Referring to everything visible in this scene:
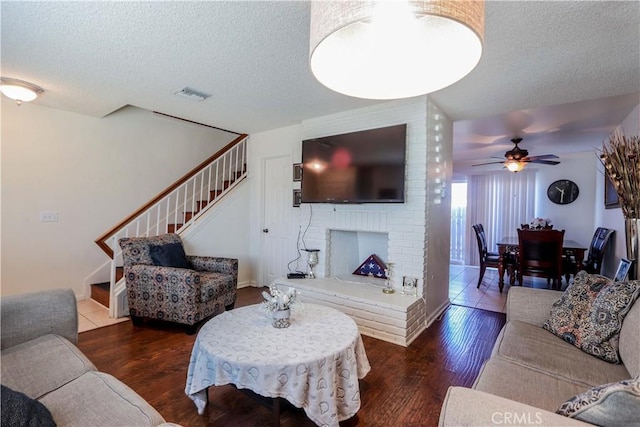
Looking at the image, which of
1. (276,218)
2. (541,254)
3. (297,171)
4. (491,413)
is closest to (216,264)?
(276,218)

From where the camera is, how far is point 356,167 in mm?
3277

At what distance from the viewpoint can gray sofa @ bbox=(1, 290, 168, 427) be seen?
43.5 inches

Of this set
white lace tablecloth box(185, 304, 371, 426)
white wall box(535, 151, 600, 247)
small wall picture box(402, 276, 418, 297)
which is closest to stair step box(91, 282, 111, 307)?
white lace tablecloth box(185, 304, 371, 426)

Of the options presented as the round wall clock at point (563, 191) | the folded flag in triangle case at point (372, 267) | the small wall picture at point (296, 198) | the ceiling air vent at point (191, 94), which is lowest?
the folded flag in triangle case at point (372, 267)

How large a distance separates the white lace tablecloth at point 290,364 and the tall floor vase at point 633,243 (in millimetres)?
1925

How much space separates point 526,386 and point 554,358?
1.35 ft

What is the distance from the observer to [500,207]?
650 centimetres

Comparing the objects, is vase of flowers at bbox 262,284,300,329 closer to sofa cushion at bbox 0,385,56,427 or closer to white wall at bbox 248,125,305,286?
sofa cushion at bbox 0,385,56,427

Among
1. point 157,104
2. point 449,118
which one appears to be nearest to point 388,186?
point 449,118

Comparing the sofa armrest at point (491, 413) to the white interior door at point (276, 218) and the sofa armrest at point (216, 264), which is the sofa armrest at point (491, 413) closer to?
the sofa armrest at point (216, 264)

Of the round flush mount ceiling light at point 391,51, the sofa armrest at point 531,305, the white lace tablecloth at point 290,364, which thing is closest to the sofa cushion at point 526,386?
the white lace tablecloth at point 290,364

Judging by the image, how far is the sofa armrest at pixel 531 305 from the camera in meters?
2.09

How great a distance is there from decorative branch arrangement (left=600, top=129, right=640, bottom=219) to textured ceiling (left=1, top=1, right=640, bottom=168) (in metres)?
0.65

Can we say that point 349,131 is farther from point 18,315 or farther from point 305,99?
point 18,315
